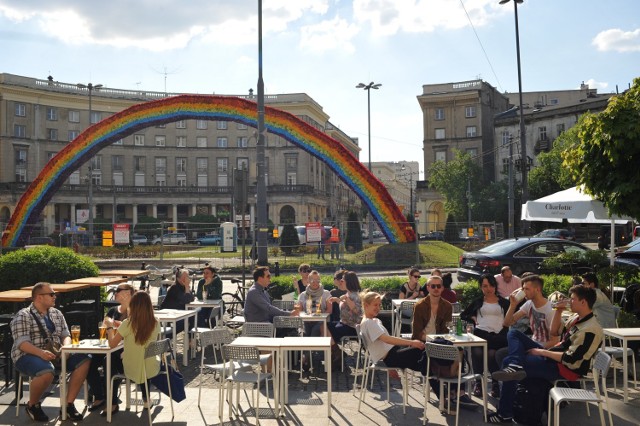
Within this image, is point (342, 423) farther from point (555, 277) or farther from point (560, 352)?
point (555, 277)

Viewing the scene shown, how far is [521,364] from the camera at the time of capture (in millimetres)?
7363

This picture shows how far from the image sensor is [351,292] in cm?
1002

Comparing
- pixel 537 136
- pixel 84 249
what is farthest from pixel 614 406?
pixel 537 136

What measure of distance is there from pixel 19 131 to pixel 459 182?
52.7 m

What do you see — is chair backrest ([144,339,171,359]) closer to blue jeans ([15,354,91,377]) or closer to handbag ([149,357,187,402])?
handbag ([149,357,187,402])

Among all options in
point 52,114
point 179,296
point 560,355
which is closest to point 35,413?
point 179,296

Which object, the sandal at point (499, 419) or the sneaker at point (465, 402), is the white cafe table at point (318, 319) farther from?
the sandal at point (499, 419)

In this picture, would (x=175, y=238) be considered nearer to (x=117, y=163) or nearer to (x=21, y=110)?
(x=21, y=110)

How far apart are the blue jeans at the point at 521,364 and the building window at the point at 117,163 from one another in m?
81.1

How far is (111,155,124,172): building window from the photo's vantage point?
82.6 metres

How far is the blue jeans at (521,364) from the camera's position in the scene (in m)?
7.13

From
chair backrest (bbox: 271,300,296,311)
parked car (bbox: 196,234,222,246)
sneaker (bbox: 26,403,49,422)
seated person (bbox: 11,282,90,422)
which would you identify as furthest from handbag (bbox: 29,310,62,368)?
→ parked car (bbox: 196,234,222,246)

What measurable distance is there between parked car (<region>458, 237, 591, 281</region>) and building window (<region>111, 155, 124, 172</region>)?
72.6 metres

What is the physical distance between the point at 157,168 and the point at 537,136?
164 feet
